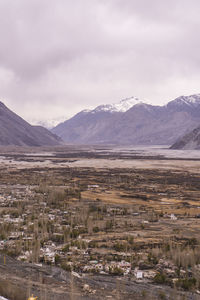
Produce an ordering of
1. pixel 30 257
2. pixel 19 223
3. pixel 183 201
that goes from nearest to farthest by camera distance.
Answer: pixel 30 257, pixel 19 223, pixel 183 201

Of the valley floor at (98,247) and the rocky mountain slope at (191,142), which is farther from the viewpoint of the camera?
the rocky mountain slope at (191,142)

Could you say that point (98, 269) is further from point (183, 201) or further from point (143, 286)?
point (183, 201)

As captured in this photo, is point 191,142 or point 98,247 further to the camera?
point 191,142

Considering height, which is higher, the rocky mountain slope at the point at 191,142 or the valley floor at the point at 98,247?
the rocky mountain slope at the point at 191,142

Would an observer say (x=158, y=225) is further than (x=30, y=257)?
Yes

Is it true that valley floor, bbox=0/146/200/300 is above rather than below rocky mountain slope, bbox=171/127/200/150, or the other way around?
below

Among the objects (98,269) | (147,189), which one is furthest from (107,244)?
(147,189)

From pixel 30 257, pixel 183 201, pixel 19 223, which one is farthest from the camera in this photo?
pixel 183 201

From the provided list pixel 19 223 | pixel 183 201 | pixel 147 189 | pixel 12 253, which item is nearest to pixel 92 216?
pixel 19 223

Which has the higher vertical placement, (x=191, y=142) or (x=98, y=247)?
(x=191, y=142)

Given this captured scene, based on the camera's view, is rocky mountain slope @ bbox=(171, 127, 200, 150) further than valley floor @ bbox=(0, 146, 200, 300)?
Yes
